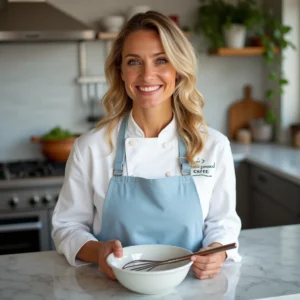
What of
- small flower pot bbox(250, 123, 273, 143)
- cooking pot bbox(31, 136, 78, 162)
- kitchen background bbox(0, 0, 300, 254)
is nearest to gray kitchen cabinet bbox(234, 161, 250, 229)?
kitchen background bbox(0, 0, 300, 254)

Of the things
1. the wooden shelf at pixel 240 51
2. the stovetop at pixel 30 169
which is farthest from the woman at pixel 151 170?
the wooden shelf at pixel 240 51

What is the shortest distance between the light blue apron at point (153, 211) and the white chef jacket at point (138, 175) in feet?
0.10

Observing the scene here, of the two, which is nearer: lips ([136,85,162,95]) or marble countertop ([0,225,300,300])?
marble countertop ([0,225,300,300])

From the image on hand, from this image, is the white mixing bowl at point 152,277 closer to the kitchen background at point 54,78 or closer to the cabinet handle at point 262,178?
the cabinet handle at point 262,178

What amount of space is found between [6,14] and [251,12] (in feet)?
5.62

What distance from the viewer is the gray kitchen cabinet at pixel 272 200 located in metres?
2.87

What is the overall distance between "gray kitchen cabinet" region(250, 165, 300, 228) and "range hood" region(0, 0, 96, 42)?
1429 millimetres

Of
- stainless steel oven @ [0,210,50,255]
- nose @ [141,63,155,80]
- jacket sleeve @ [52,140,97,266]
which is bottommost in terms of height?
stainless steel oven @ [0,210,50,255]

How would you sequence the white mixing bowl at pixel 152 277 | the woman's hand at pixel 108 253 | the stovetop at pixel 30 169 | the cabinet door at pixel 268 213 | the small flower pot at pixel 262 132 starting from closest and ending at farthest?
the white mixing bowl at pixel 152 277, the woman's hand at pixel 108 253, the cabinet door at pixel 268 213, the stovetop at pixel 30 169, the small flower pot at pixel 262 132

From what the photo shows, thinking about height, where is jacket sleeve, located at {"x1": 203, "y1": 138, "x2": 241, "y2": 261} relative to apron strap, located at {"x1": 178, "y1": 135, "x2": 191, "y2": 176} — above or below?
below

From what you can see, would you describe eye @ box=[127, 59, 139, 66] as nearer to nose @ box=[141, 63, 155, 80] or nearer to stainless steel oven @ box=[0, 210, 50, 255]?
nose @ box=[141, 63, 155, 80]

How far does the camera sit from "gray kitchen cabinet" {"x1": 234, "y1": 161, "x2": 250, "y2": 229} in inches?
136

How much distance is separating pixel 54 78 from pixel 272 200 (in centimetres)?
177

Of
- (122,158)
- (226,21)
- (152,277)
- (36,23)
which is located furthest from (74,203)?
(226,21)
